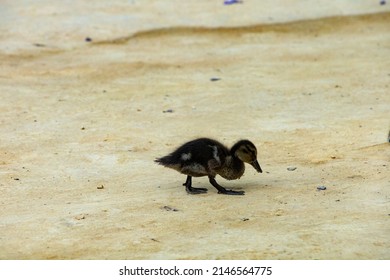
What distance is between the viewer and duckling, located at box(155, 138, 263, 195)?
9.51 m

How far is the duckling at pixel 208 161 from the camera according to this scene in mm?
9508

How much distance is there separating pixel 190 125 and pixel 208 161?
3.14m

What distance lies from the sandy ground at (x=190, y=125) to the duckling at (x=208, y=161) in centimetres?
21

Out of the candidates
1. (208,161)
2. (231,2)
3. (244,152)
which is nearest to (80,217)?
(208,161)

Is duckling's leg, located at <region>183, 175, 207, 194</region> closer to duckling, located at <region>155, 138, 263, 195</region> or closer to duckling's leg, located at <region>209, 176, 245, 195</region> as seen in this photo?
duckling, located at <region>155, 138, 263, 195</region>

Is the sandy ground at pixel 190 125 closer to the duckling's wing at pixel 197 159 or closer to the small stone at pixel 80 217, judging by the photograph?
the small stone at pixel 80 217

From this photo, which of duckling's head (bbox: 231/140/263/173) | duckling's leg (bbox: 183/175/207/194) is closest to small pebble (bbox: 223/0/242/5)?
duckling's head (bbox: 231/140/263/173)

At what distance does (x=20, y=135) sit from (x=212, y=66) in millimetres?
4905

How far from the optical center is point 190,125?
41.5 feet

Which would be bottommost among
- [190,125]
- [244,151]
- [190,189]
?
[190,189]

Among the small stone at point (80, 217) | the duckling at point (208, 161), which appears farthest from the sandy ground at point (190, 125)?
the duckling at point (208, 161)

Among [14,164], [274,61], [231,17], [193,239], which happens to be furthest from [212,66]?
[193,239]

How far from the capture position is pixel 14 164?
35.5 ft

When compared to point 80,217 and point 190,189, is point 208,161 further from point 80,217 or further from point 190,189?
point 80,217
